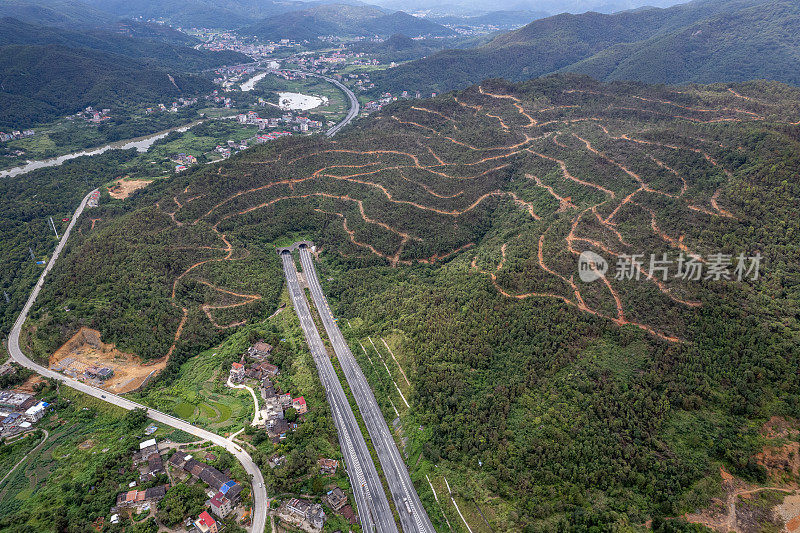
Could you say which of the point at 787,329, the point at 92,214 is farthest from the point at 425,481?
the point at 92,214

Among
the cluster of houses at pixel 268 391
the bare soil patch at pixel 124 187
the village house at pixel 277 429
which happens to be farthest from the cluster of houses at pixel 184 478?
the bare soil patch at pixel 124 187

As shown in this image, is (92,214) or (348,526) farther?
(92,214)

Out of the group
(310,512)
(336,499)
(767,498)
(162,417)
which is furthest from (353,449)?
(767,498)

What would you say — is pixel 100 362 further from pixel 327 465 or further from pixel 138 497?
pixel 327 465

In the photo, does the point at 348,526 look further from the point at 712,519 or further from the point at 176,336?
the point at 176,336

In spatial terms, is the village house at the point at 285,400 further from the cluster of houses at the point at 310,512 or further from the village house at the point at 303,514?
the village house at the point at 303,514
